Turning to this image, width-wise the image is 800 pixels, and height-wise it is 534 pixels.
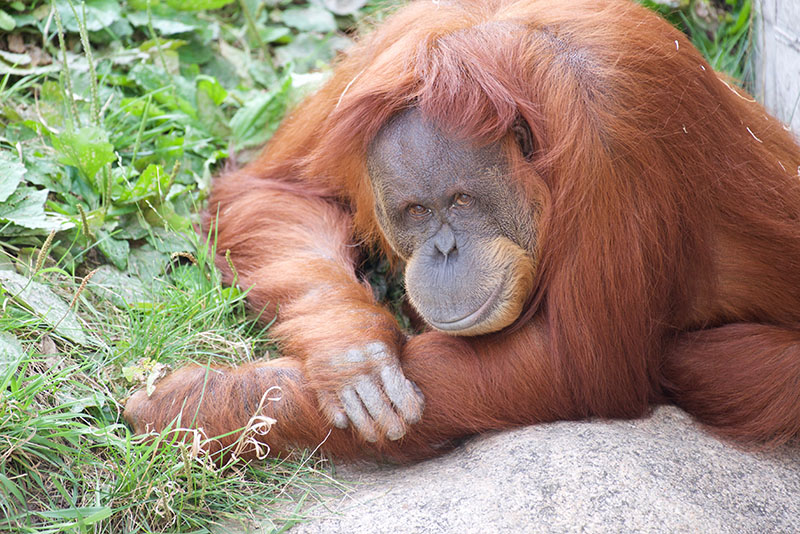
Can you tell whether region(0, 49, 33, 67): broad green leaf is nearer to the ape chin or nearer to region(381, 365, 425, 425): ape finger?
the ape chin

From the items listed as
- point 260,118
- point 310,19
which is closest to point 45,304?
point 260,118

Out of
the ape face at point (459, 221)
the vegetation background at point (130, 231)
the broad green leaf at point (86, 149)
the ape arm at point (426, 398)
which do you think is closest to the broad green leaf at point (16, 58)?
the vegetation background at point (130, 231)

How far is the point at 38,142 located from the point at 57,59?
599mm

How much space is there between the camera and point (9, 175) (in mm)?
2926

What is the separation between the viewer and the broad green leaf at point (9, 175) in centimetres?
288

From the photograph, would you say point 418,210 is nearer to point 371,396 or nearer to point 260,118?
point 371,396

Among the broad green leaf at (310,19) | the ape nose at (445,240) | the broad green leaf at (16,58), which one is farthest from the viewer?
the broad green leaf at (310,19)

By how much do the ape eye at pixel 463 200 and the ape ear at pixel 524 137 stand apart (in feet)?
0.62

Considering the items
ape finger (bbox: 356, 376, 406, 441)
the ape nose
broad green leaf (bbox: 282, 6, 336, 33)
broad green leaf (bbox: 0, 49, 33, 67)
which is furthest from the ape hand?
broad green leaf (bbox: 282, 6, 336, 33)

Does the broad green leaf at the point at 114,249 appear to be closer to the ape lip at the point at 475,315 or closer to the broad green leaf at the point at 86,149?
the broad green leaf at the point at 86,149

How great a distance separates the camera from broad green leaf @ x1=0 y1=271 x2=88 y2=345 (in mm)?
2621

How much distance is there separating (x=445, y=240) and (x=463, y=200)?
4.8 inches

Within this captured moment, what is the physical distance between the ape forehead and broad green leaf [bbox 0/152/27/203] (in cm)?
128

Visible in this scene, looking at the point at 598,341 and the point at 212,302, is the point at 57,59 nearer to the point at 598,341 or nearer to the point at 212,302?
the point at 212,302
